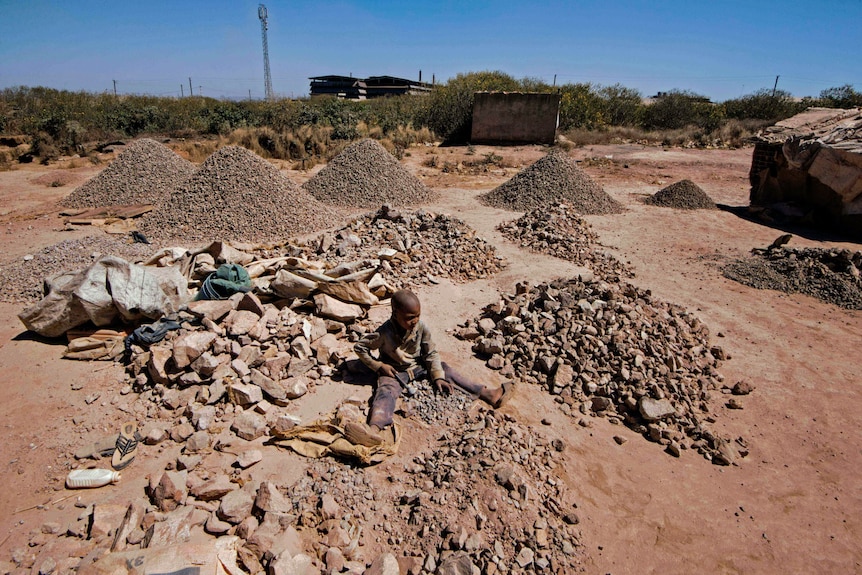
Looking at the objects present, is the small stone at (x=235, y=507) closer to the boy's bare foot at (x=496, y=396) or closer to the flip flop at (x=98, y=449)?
the flip flop at (x=98, y=449)

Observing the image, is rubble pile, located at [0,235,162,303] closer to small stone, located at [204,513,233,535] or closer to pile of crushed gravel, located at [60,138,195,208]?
pile of crushed gravel, located at [60,138,195,208]

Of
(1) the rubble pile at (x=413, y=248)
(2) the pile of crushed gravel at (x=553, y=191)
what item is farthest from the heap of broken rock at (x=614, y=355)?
(2) the pile of crushed gravel at (x=553, y=191)

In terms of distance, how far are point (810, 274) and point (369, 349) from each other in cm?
659

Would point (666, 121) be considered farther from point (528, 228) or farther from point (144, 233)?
point (144, 233)

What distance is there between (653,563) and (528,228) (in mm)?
6234

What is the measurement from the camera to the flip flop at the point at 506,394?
371 cm

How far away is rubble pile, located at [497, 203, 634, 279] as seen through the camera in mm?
6992

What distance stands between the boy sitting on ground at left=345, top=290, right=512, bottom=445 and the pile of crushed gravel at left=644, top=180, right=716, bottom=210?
8.97 m

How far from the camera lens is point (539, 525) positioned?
260cm

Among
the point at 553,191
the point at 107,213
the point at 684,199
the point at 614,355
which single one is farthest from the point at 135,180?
the point at 684,199

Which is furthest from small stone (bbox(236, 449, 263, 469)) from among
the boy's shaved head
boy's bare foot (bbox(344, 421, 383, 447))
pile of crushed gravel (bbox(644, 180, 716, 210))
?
pile of crushed gravel (bbox(644, 180, 716, 210))

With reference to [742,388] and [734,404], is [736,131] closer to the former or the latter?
[742,388]

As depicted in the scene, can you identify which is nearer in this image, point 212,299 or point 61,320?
point 61,320

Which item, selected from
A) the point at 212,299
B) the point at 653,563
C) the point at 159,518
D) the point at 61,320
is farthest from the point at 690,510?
the point at 61,320
